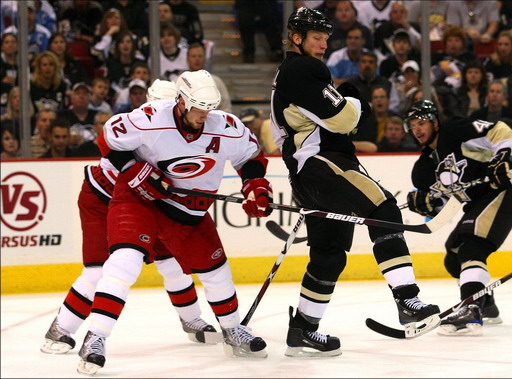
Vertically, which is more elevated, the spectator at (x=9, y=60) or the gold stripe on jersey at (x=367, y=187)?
the gold stripe on jersey at (x=367, y=187)

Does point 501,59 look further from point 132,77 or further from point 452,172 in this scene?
point 452,172

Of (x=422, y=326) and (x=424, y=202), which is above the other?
(x=424, y=202)

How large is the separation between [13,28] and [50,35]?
411 mm

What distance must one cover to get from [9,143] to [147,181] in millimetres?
2871


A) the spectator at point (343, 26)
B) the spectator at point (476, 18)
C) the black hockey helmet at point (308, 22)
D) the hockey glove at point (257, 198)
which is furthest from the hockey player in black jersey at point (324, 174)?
the spectator at point (476, 18)

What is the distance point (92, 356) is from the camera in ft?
12.6

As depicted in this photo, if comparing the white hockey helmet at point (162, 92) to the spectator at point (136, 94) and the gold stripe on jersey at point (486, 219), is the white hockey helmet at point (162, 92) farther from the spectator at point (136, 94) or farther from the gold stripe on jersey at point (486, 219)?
the spectator at point (136, 94)

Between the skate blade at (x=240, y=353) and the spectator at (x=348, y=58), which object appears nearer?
the skate blade at (x=240, y=353)

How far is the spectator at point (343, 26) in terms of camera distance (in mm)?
7305

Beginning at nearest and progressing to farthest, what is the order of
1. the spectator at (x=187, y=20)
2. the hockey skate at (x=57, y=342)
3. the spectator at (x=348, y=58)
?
the hockey skate at (x=57, y=342)
the spectator at (x=348, y=58)
the spectator at (x=187, y=20)

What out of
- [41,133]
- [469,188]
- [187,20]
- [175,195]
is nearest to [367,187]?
[175,195]

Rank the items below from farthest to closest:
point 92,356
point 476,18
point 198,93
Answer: point 476,18 → point 198,93 → point 92,356

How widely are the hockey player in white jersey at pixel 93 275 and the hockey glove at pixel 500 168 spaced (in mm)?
1419

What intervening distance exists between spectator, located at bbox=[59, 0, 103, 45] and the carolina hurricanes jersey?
3.46 metres
